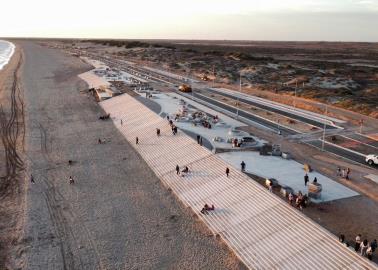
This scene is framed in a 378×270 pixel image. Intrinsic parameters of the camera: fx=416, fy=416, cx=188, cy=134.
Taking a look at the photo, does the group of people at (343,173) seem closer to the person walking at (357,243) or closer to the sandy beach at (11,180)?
the person walking at (357,243)

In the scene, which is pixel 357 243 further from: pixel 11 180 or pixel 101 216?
pixel 11 180

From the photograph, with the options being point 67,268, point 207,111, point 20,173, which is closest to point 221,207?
point 67,268

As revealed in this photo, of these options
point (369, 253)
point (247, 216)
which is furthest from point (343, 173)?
point (369, 253)

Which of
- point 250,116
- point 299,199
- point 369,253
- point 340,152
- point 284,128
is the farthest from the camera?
point 250,116

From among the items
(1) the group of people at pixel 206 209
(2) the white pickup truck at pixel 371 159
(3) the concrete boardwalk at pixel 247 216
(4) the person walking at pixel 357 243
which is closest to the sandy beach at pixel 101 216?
(1) the group of people at pixel 206 209

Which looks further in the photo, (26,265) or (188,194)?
(188,194)

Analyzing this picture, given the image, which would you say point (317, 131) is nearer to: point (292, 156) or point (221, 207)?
point (292, 156)
